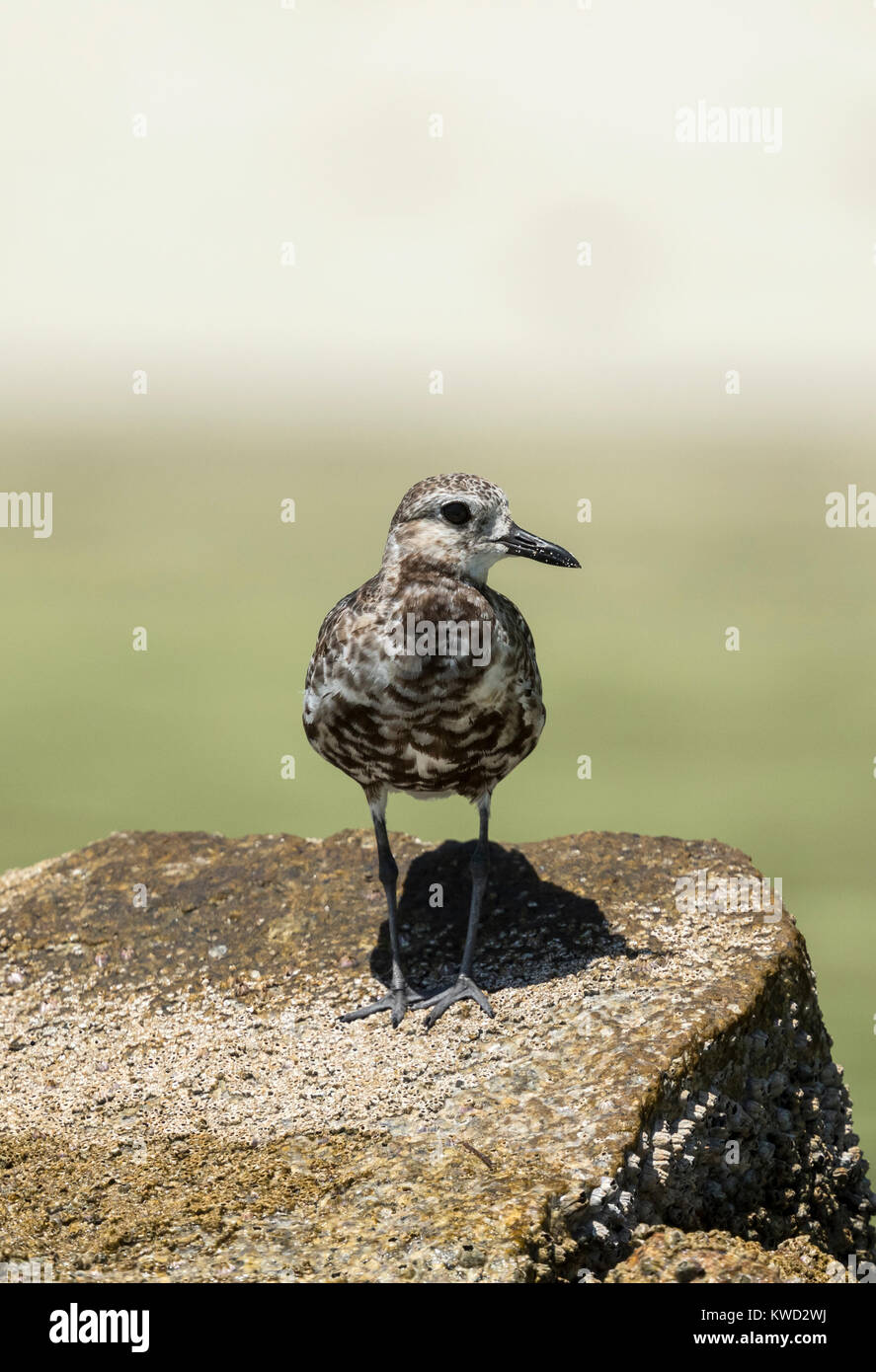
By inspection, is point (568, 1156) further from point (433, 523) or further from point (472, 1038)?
point (433, 523)

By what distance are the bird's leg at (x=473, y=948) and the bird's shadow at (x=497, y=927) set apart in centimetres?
14

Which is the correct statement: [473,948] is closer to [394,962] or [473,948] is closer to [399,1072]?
[394,962]

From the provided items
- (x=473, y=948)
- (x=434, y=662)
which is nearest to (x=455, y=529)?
(x=434, y=662)

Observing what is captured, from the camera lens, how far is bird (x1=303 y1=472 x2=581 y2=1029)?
596cm

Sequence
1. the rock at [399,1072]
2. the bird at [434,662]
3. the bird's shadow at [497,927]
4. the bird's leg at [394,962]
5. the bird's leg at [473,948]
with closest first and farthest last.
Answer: the rock at [399,1072] < the bird at [434,662] < the bird's leg at [473,948] < the bird's leg at [394,962] < the bird's shadow at [497,927]

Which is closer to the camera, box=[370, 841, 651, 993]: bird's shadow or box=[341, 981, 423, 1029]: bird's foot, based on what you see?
box=[341, 981, 423, 1029]: bird's foot

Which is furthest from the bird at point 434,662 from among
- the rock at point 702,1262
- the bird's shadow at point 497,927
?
the rock at point 702,1262

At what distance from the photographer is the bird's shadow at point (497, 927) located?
6602mm

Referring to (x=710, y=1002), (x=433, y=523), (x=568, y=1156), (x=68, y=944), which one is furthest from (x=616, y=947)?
(x=68, y=944)

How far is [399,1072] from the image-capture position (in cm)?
576

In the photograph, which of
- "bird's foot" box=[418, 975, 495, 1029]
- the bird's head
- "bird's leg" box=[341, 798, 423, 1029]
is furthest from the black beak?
"bird's foot" box=[418, 975, 495, 1029]

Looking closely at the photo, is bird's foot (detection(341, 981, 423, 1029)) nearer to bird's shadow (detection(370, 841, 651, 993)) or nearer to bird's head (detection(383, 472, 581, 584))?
bird's shadow (detection(370, 841, 651, 993))

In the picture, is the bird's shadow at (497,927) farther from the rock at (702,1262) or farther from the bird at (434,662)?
the rock at (702,1262)

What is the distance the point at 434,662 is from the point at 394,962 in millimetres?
1466
